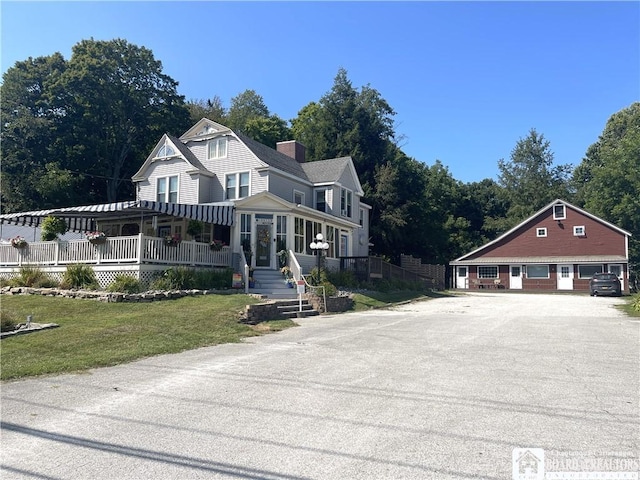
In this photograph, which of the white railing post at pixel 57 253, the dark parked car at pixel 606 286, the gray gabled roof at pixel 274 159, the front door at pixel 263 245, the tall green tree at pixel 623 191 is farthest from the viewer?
the tall green tree at pixel 623 191

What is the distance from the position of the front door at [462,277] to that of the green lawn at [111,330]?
32.8 metres

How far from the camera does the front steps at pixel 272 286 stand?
722 inches

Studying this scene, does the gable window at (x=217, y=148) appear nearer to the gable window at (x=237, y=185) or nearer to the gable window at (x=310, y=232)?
the gable window at (x=237, y=185)

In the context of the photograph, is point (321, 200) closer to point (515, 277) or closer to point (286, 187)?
point (286, 187)

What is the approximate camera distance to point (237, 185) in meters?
26.1

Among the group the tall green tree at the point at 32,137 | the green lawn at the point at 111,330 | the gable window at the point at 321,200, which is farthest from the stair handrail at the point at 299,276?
the tall green tree at the point at 32,137

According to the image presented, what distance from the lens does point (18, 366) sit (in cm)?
781

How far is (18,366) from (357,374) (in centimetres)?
553

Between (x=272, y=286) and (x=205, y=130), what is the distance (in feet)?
41.8

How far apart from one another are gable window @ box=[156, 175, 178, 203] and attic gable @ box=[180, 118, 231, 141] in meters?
2.78

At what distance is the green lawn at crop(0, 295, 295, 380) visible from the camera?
27.5 feet

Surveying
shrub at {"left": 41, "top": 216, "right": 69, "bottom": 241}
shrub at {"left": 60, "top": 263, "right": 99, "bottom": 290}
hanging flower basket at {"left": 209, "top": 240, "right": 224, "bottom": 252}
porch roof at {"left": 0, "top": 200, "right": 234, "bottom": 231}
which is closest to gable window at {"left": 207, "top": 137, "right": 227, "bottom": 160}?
porch roof at {"left": 0, "top": 200, "right": 234, "bottom": 231}

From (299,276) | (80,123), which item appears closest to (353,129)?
(80,123)

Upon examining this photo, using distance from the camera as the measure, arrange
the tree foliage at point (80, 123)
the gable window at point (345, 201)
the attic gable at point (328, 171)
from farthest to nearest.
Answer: the tree foliage at point (80, 123) < the gable window at point (345, 201) < the attic gable at point (328, 171)
